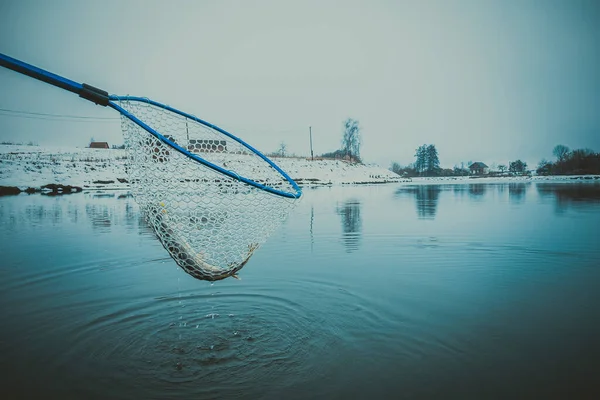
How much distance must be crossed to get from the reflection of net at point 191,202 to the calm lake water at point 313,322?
79 cm

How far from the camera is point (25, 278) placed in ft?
19.6

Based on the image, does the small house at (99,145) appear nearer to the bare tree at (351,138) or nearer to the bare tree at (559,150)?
the bare tree at (351,138)

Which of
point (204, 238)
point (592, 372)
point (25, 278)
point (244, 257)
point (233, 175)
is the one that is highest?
point (233, 175)

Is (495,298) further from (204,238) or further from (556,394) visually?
(204,238)

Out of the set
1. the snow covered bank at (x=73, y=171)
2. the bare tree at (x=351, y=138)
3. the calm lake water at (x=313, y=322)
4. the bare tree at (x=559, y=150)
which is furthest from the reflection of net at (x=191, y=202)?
the bare tree at (x=559, y=150)

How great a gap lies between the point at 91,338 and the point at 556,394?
3.99 metres

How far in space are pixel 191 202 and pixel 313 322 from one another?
1.80 meters

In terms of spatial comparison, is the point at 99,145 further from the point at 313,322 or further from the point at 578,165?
the point at 578,165

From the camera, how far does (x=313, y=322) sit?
4.14 meters

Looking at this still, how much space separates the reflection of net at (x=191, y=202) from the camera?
12.5ft

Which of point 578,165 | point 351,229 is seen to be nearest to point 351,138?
point 578,165

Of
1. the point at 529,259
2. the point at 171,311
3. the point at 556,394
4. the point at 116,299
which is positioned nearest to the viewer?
the point at 556,394

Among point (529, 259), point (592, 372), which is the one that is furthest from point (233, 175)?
point (529, 259)

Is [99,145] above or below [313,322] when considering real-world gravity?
above
